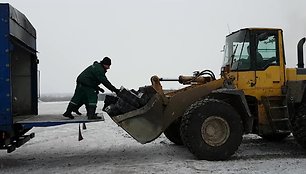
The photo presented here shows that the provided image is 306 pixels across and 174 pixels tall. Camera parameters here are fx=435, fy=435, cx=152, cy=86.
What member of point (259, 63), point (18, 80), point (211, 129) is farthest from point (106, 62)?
point (259, 63)

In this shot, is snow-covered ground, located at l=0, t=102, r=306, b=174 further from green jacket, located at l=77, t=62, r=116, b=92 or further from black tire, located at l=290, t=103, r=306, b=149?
green jacket, located at l=77, t=62, r=116, b=92

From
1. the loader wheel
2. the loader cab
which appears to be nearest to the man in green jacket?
the loader wheel

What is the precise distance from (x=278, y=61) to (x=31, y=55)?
575cm

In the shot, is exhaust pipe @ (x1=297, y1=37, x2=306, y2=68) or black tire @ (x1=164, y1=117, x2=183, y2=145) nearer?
exhaust pipe @ (x1=297, y1=37, x2=306, y2=68)

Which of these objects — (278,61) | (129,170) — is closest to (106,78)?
(129,170)

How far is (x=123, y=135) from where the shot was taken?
13.2 m

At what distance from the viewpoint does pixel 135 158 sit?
9180 millimetres

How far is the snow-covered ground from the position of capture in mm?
7828

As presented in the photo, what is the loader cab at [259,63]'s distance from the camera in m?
9.41

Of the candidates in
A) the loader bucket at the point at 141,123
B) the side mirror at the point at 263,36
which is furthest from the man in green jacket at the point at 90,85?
the side mirror at the point at 263,36

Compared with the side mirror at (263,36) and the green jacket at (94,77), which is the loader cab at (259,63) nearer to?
the side mirror at (263,36)

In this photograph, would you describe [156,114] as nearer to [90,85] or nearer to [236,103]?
[90,85]

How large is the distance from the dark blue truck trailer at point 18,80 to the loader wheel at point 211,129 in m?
2.08

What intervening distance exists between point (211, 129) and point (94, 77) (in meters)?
2.71
